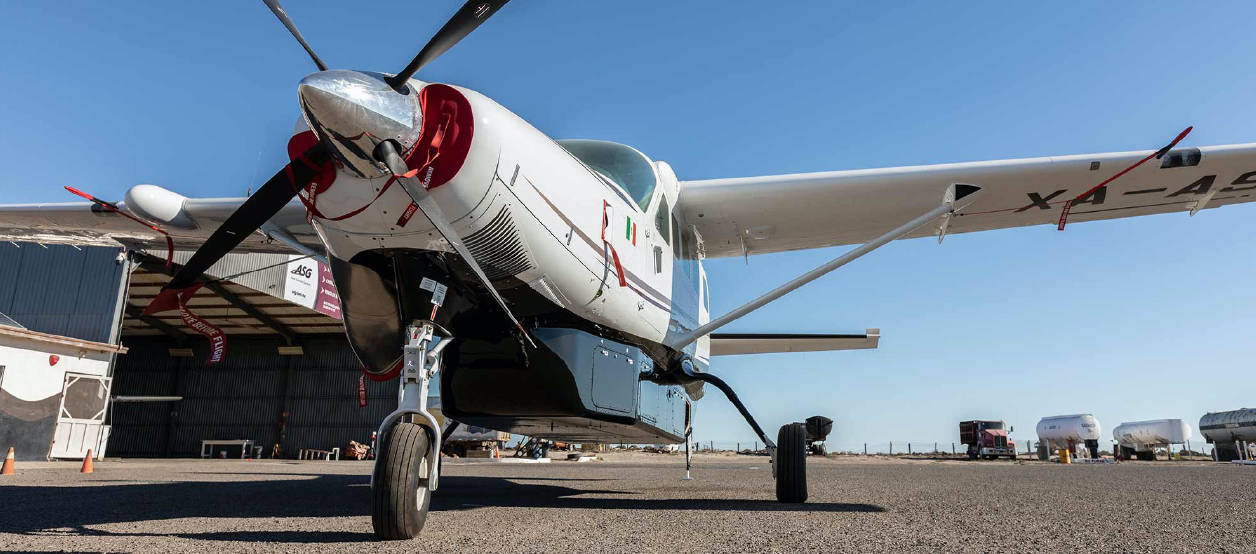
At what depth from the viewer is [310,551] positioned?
→ 3590 mm

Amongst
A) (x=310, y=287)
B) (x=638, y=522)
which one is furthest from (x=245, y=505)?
(x=310, y=287)

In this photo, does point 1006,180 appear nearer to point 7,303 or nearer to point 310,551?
point 310,551

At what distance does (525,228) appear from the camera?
437cm

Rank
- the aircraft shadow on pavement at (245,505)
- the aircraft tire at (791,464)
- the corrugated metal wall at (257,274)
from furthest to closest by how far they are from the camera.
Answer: the corrugated metal wall at (257,274), the aircraft tire at (791,464), the aircraft shadow on pavement at (245,505)

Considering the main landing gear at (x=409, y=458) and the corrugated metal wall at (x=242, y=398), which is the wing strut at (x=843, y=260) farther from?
the corrugated metal wall at (x=242, y=398)

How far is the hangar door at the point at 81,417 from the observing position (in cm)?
2181

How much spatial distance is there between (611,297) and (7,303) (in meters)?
29.1

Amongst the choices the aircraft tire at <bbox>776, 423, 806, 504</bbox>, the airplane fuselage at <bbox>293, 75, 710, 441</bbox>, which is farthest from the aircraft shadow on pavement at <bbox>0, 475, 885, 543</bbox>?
the airplane fuselage at <bbox>293, 75, 710, 441</bbox>

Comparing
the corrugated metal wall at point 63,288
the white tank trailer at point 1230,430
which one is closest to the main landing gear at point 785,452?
the corrugated metal wall at point 63,288

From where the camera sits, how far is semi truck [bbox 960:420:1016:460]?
44.1 meters

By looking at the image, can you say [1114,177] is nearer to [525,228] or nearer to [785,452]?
[785,452]

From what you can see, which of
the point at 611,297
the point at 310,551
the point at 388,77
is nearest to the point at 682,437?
the point at 611,297

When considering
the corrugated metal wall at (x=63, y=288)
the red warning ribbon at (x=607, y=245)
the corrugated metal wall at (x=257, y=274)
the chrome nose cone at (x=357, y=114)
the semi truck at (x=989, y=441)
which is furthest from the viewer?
the semi truck at (x=989, y=441)

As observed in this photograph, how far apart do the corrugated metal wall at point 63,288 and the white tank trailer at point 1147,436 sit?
55019 millimetres
